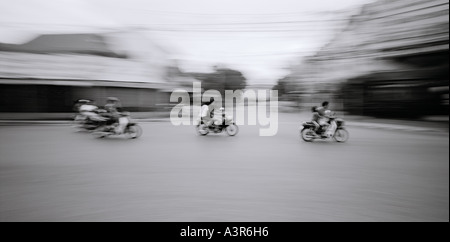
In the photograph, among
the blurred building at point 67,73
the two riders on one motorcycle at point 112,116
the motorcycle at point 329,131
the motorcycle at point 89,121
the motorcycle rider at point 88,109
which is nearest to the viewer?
the blurred building at point 67,73

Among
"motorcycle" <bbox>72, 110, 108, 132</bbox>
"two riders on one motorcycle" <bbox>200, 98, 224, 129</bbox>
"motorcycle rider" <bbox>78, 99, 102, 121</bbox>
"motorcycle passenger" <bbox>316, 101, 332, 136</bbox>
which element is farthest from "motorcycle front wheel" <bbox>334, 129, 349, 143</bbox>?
"motorcycle rider" <bbox>78, 99, 102, 121</bbox>

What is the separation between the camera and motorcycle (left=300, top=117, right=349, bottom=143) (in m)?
6.64

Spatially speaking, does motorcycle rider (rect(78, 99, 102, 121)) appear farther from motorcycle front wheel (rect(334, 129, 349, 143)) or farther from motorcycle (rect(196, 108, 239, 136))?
motorcycle front wheel (rect(334, 129, 349, 143))

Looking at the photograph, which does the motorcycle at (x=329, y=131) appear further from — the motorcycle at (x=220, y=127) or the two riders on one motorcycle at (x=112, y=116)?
the two riders on one motorcycle at (x=112, y=116)

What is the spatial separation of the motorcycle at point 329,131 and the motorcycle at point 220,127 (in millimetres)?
2041

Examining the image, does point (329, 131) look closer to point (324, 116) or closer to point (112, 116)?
point (324, 116)

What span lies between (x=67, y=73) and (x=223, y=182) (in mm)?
3954

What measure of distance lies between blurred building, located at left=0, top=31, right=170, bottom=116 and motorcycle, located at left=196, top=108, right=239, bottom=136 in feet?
8.92

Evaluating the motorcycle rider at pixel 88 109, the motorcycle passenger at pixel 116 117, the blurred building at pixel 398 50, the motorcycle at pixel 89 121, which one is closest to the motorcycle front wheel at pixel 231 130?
the motorcycle passenger at pixel 116 117

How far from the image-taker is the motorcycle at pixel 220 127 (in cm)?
796

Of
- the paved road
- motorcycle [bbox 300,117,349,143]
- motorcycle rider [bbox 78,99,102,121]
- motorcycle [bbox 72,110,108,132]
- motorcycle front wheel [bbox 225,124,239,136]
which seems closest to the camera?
the paved road

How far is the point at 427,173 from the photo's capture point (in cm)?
364

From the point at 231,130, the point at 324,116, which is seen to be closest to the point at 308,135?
the point at 324,116

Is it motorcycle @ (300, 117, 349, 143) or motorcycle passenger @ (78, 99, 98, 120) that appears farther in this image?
motorcycle passenger @ (78, 99, 98, 120)
